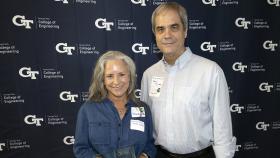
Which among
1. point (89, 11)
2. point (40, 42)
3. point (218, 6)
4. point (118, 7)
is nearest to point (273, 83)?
point (218, 6)

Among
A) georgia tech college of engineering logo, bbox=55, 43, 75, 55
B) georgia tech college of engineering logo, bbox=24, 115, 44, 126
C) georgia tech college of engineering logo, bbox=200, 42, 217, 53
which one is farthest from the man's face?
georgia tech college of engineering logo, bbox=24, 115, 44, 126

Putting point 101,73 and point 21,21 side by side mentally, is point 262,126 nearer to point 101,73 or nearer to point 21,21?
point 101,73

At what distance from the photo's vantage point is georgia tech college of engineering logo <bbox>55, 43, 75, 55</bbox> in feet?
9.19

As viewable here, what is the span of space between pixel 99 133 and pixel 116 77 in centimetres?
43

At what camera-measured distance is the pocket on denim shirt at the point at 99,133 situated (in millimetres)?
1805

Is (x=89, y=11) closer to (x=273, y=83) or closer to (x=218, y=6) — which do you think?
(x=218, y=6)

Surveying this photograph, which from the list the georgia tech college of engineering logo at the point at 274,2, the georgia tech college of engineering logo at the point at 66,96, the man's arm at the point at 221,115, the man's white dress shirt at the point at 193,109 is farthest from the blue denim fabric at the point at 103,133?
the georgia tech college of engineering logo at the point at 274,2

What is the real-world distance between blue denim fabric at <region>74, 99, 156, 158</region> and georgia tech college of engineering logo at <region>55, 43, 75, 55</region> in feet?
A: 3.76

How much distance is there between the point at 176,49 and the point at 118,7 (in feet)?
4.06

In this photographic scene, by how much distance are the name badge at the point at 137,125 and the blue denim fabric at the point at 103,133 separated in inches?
0.6

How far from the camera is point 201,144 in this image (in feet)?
6.19

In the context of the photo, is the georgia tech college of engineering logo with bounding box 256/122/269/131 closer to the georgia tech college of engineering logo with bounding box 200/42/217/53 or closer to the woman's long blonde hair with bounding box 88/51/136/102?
the georgia tech college of engineering logo with bounding box 200/42/217/53

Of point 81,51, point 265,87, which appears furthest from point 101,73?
point 265,87

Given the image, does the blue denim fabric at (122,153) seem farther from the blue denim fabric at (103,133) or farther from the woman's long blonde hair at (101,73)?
the woman's long blonde hair at (101,73)
